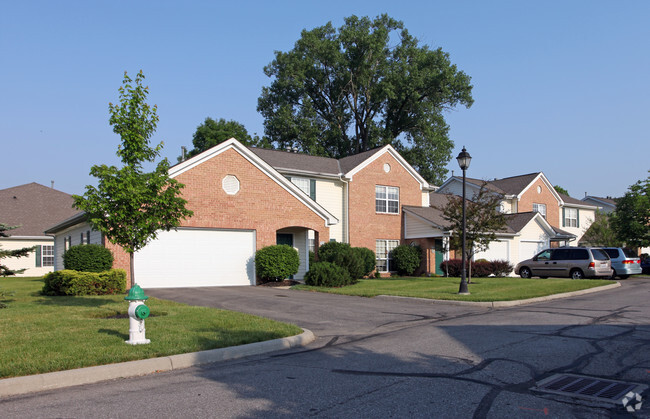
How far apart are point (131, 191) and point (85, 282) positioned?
717 centimetres

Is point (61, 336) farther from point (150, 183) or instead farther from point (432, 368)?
point (432, 368)

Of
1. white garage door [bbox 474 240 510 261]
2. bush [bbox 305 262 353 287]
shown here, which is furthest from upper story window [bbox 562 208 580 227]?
bush [bbox 305 262 353 287]

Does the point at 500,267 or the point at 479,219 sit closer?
the point at 479,219

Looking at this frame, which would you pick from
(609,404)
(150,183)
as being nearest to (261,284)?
(150,183)

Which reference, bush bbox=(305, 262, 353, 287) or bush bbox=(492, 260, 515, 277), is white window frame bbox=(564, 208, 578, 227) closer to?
bush bbox=(492, 260, 515, 277)

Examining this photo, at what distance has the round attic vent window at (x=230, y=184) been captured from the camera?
2181cm

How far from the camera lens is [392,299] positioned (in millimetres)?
16875

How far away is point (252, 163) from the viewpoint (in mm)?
22594

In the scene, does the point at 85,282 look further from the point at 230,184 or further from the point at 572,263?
the point at 572,263

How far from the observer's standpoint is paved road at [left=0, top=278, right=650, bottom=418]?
534 cm

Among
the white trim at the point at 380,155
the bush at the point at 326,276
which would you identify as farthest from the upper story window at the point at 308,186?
the bush at the point at 326,276

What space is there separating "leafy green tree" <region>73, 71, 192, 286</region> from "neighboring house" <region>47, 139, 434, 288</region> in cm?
815

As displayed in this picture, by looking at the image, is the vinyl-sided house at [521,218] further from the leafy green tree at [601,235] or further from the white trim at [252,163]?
the white trim at [252,163]

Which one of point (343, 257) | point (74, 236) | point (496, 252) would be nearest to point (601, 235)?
point (496, 252)
